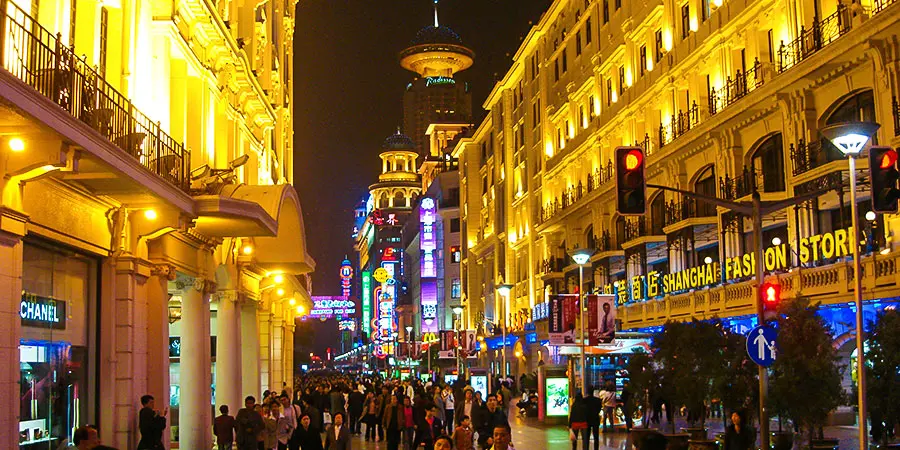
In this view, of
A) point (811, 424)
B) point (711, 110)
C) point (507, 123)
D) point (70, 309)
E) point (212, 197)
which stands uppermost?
point (507, 123)

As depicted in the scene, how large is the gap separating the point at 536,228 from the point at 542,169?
148 inches

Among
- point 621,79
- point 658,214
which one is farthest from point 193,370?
point 621,79

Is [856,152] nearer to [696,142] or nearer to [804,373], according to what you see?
[804,373]

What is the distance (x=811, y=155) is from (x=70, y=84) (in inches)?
881

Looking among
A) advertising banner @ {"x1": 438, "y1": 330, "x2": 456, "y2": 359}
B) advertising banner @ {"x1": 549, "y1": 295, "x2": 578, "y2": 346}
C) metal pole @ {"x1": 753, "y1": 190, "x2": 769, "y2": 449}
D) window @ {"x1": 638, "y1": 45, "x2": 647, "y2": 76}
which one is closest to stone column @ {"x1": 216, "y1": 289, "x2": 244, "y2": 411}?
advertising banner @ {"x1": 549, "y1": 295, "x2": 578, "y2": 346}

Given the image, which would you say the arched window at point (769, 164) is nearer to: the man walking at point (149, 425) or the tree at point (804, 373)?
the tree at point (804, 373)

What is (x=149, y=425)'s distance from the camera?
19250 millimetres

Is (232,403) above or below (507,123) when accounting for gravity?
below

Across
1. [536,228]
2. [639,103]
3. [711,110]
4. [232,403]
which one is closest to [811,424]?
[232,403]

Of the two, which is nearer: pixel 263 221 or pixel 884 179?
pixel 884 179

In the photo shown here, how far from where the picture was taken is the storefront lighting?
1354cm

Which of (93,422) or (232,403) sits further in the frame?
(232,403)

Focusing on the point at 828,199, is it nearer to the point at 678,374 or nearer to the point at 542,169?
the point at 678,374

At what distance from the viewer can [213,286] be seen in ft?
86.7
